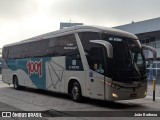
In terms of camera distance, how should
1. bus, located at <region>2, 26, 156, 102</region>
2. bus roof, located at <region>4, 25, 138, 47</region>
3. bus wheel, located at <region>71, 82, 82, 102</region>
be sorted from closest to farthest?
bus, located at <region>2, 26, 156, 102</region>
bus roof, located at <region>4, 25, 138, 47</region>
bus wheel, located at <region>71, 82, 82, 102</region>

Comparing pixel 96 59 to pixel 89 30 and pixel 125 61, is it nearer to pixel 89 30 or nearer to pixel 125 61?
pixel 125 61

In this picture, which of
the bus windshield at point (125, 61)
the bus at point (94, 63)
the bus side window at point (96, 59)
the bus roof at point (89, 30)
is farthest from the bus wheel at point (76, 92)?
the bus roof at point (89, 30)

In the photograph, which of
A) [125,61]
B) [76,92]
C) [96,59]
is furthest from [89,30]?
[76,92]

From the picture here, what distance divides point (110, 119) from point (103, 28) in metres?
4.92

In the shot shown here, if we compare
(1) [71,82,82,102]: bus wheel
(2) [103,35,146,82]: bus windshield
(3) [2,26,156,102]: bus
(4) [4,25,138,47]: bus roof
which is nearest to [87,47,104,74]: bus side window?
(3) [2,26,156,102]: bus

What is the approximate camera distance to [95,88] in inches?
559

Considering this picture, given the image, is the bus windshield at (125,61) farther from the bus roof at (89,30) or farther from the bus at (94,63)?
the bus roof at (89,30)

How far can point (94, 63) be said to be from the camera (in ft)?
47.0

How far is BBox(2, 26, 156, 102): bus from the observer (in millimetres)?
13633

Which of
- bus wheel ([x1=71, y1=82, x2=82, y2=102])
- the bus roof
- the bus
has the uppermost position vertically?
the bus roof

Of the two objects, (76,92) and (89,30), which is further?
(76,92)

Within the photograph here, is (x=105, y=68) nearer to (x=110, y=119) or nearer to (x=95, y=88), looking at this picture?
(x=95, y=88)

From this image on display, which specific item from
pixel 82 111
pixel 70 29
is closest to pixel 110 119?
pixel 82 111

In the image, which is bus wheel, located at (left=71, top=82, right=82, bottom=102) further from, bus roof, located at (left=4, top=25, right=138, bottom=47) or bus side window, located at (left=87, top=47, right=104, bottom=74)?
bus roof, located at (left=4, top=25, right=138, bottom=47)
